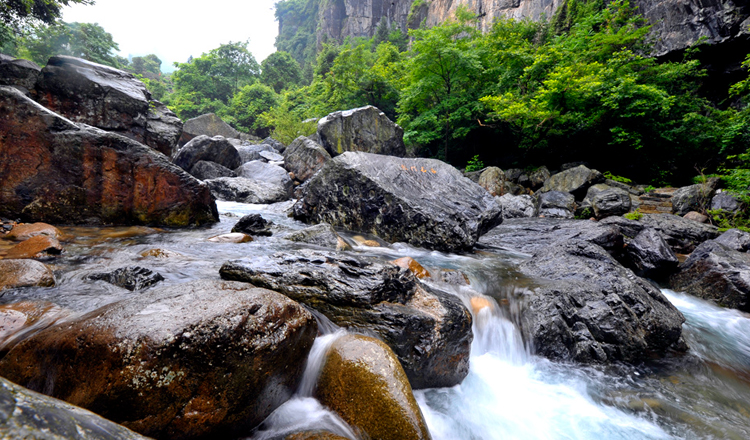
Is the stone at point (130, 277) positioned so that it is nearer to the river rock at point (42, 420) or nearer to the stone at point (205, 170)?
the river rock at point (42, 420)

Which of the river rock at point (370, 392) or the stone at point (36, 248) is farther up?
the stone at point (36, 248)

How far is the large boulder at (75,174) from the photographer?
5.15m

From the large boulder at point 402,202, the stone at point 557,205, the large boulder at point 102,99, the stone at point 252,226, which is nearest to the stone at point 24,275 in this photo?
the stone at point 252,226

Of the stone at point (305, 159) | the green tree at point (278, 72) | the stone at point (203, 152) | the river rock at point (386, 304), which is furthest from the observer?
the green tree at point (278, 72)

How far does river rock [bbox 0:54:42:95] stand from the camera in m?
8.84

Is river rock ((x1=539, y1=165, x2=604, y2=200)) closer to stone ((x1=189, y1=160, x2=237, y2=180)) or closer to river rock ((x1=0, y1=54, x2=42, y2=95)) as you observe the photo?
stone ((x1=189, y1=160, x2=237, y2=180))

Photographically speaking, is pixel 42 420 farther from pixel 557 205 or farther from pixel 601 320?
pixel 557 205

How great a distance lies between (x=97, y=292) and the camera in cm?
316

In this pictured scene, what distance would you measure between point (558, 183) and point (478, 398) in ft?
46.7

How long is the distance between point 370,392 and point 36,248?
5.13m

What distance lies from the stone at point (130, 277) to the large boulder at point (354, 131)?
15133 millimetres

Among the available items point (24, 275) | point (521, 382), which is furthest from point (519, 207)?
point (24, 275)

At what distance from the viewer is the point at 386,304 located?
10.7ft

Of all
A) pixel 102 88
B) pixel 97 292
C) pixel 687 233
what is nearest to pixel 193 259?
pixel 97 292
